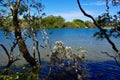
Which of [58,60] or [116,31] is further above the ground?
[116,31]

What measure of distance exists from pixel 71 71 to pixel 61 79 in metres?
1.43

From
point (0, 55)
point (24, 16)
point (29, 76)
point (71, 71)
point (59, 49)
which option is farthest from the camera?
point (0, 55)

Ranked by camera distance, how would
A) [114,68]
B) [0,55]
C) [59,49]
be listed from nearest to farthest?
[59,49], [114,68], [0,55]

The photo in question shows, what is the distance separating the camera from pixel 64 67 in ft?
83.5

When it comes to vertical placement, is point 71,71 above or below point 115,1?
below

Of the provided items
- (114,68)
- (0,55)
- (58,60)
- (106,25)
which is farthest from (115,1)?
(0,55)

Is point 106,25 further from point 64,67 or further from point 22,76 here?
point 22,76

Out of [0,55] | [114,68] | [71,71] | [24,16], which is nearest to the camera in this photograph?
[24,16]

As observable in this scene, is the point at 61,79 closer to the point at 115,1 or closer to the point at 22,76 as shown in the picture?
the point at 115,1

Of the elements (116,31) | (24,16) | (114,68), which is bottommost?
(114,68)

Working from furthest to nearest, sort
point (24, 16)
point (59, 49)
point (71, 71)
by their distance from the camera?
1. point (71, 71)
2. point (59, 49)
3. point (24, 16)

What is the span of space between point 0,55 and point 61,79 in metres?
21.1

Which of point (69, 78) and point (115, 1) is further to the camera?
point (69, 78)

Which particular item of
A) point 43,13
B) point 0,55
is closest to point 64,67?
point 43,13
